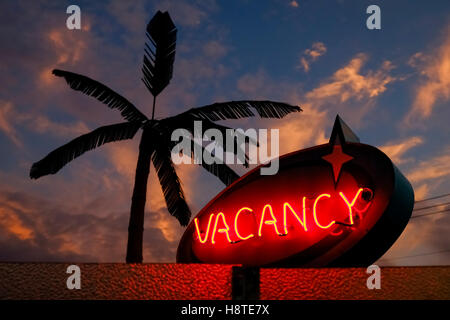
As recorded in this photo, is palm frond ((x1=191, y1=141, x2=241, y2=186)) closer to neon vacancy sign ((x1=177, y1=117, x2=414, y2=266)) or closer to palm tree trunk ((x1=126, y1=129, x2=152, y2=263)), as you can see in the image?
palm tree trunk ((x1=126, y1=129, x2=152, y2=263))

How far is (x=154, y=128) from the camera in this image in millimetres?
10281

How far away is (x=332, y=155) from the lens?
629 cm

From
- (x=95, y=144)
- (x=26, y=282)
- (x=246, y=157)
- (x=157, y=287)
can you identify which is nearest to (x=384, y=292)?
(x=157, y=287)

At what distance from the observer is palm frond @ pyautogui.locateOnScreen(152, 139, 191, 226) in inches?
402

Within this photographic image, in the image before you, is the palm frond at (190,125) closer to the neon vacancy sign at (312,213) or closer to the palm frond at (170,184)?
the palm frond at (170,184)

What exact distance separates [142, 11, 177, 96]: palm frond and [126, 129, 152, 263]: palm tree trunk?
A: 137cm

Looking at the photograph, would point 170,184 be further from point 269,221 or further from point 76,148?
point 269,221

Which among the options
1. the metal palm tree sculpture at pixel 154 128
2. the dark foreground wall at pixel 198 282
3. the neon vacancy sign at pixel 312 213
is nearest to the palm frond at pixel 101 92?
the metal palm tree sculpture at pixel 154 128

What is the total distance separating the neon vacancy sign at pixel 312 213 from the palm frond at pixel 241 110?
272 cm

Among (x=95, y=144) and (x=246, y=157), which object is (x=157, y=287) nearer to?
(x=246, y=157)

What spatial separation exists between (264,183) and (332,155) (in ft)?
4.52

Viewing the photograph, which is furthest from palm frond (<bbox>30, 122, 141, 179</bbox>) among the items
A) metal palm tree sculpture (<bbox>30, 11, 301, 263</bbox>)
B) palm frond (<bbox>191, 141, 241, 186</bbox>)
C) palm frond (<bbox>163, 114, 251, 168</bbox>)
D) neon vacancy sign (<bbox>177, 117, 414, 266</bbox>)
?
neon vacancy sign (<bbox>177, 117, 414, 266</bbox>)

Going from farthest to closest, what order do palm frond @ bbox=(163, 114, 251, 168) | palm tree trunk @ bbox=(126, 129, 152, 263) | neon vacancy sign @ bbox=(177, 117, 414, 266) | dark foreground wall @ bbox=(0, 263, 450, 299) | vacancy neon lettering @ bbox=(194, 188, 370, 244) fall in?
palm frond @ bbox=(163, 114, 251, 168), palm tree trunk @ bbox=(126, 129, 152, 263), vacancy neon lettering @ bbox=(194, 188, 370, 244), neon vacancy sign @ bbox=(177, 117, 414, 266), dark foreground wall @ bbox=(0, 263, 450, 299)

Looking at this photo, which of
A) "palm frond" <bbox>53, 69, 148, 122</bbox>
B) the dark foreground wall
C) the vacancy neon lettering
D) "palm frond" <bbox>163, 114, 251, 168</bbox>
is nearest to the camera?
the dark foreground wall
